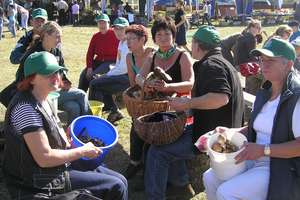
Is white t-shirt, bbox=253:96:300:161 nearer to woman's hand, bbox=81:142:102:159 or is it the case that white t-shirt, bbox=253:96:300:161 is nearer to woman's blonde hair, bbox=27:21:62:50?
woman's hand, bbox=81:142:102:159

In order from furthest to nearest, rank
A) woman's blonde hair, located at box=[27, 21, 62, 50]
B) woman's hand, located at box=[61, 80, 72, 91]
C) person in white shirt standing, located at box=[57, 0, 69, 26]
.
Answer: person in white shirt standing, located at box=[57, 0, 69, 26] < woman's hand, located at box=[61, 80, 72, 91] < woman's blonde hair, located at box=[27, 21, 62, 50]

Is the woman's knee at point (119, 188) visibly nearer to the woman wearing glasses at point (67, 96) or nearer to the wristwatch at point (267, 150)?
the wristwatch at point (267, 150)

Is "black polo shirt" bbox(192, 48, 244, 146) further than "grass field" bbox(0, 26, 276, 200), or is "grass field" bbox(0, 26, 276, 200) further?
"grass field" bbox(0, 26, 276, 200)

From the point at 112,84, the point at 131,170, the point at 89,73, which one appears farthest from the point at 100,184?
the point at 89,73

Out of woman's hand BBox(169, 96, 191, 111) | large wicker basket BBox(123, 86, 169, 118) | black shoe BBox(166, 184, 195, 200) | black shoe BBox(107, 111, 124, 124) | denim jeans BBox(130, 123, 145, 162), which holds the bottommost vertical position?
black shoe BBox(166, 184, 195, 200)

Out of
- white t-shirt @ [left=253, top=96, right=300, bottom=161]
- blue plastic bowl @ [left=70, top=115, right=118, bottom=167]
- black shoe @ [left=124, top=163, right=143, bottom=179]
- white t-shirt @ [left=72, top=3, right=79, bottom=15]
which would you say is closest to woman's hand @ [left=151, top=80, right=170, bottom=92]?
blue plastic bowl @ [left=70, top=115, right=118, bottom=167]

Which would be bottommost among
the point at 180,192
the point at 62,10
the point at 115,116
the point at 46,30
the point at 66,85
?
the point at 180,192

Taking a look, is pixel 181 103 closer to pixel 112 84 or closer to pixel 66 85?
pixel 66 85

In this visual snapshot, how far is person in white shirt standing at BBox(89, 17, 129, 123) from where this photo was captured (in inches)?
253

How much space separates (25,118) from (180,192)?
1.99 m

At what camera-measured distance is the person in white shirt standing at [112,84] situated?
641cm

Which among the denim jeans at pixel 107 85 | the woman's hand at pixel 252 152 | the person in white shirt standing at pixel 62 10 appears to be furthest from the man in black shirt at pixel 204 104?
the person in white shirt standing at pixel 62 10

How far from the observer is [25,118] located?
285cm

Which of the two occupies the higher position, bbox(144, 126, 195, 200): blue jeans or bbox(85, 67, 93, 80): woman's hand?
bbox(85, 67, 93, 80): woman's hand
